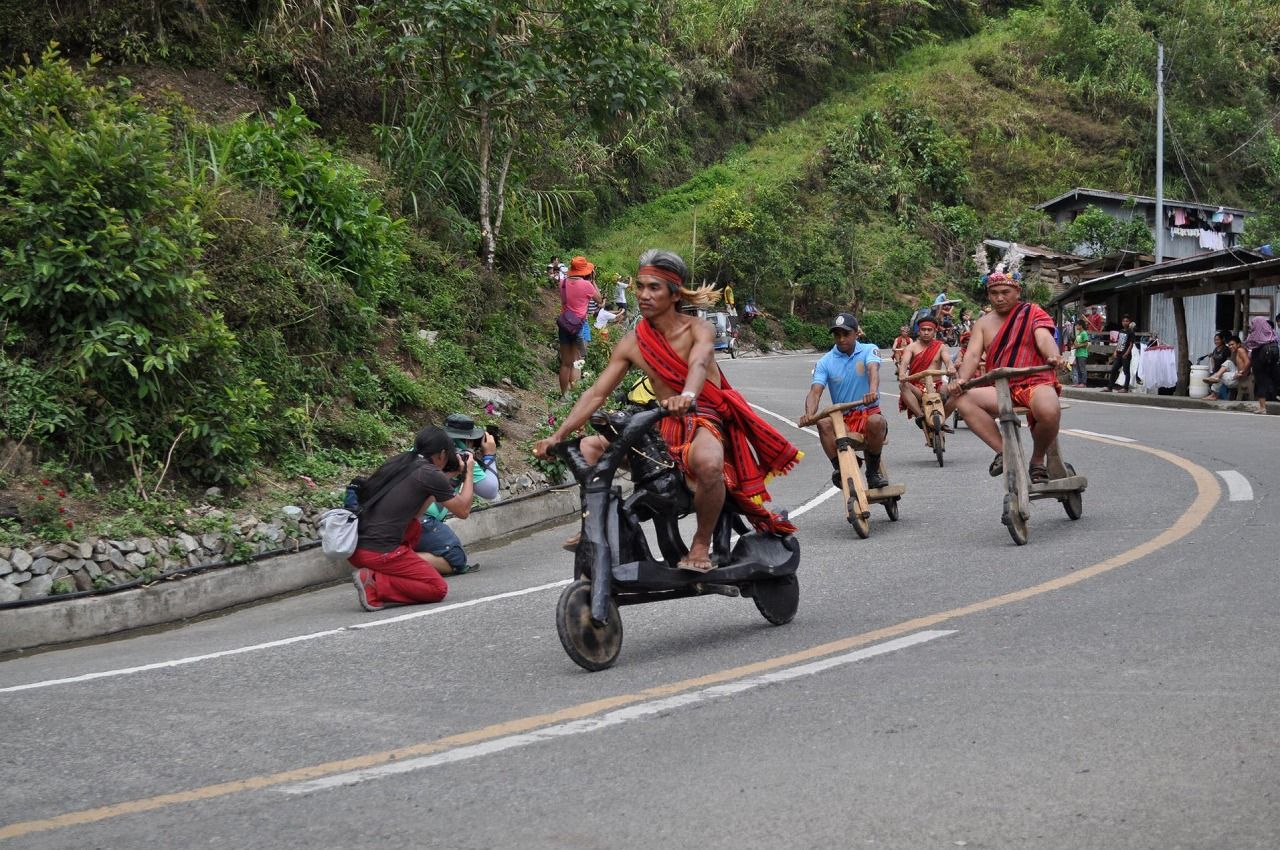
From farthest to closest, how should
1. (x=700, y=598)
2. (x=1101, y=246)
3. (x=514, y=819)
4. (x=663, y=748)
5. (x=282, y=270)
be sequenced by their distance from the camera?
1. (x=1101, y=246)
2. (x=282, y=270)
3. (x=700, y=598)
4. (x=663, y=748)
5. (x=514, y=819)

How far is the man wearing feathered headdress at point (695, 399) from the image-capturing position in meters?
6.77

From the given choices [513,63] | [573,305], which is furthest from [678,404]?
[513,63]

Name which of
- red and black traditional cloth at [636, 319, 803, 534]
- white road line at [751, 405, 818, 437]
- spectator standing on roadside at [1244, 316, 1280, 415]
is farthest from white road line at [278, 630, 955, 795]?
spectator standing on roadside at [1244, 316, 1280, 415]

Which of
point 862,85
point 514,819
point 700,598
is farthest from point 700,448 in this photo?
point 862,85

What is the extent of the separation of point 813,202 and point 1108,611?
55.9 meters

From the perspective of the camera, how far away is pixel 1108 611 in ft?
22.9

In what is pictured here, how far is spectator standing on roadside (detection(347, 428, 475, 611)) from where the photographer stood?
9.08 meters

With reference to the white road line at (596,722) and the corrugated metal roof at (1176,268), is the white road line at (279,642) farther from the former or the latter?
the corrugated metal roof at (1176,268)

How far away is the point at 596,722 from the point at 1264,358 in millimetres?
21923

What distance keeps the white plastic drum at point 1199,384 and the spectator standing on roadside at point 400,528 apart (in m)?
22.5

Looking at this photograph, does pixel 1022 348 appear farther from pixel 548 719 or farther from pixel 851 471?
pixel 548 719

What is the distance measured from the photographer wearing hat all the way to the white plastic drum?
20328 mm

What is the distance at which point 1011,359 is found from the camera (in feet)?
33.7

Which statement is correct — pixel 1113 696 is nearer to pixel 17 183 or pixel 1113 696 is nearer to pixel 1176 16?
pixel 17 183
